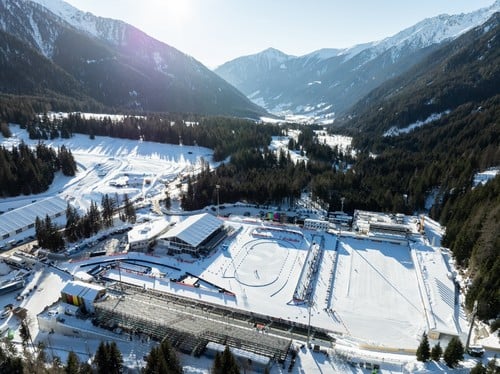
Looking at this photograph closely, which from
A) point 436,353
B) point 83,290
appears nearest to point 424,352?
point 436,353

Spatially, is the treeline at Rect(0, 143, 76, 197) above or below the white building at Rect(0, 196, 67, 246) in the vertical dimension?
above

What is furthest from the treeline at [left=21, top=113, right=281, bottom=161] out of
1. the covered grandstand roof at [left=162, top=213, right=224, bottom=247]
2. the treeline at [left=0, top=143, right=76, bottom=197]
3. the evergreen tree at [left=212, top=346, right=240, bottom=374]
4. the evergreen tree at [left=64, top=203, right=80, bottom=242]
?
the evergreen tree at [left=212, top=346, right=240, bottom=374]

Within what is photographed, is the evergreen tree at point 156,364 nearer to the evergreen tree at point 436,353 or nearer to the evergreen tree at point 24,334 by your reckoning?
the evergreen tree at point 24,334

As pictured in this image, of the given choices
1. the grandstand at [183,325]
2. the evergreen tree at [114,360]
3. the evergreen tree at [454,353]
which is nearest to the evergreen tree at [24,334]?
the grandstand at [183,325]

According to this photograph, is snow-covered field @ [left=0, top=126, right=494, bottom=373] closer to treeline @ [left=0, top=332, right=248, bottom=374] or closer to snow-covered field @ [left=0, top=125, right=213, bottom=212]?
treeline @ [left=0, top=332, right=248, bottom=374]

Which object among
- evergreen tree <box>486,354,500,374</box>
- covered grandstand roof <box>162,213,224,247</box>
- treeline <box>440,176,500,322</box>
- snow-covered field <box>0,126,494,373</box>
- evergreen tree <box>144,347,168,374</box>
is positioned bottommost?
snow-covered field <box>0,126,494,373</box>

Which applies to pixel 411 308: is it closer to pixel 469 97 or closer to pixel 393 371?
pixel 393 371
